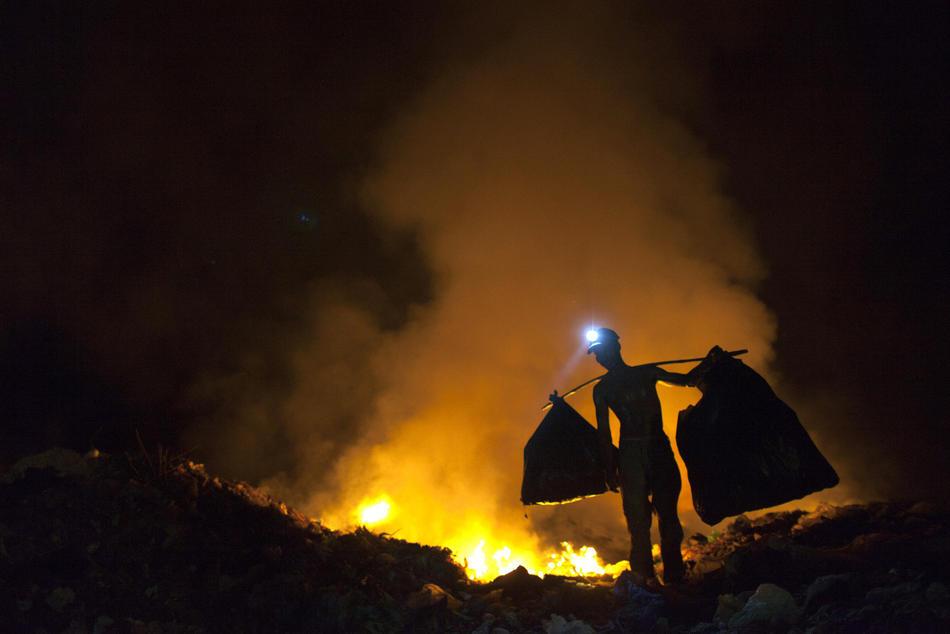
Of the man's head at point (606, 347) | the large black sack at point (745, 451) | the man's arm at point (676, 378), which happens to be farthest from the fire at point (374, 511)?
the large black sack at point (745, 451)

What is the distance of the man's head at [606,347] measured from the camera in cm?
458

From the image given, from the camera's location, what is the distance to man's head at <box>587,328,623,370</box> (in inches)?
180

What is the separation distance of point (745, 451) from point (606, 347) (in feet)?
5.19

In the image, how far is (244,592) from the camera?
3271mm

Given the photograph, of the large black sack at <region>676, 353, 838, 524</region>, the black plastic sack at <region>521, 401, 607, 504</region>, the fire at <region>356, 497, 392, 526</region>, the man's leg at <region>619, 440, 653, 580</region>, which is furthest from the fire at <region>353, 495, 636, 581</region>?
the large black sack at <region>676, 353, 838, 524</region>

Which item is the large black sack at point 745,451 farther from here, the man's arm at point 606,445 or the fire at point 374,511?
the fire at point 374,511

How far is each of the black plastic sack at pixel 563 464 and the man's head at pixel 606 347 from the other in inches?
23.1

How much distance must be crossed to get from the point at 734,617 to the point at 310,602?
2466 mm

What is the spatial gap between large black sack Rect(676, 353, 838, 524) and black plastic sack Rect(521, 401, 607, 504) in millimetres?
840

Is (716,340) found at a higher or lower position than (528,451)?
higher

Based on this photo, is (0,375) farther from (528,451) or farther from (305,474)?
(528,451)

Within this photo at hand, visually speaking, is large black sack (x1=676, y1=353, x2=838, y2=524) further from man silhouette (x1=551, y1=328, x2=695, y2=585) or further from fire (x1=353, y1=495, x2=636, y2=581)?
fire (x1=353, y1=495, x2=636, y2=581)

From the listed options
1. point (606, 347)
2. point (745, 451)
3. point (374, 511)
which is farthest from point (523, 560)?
point (745, 451)

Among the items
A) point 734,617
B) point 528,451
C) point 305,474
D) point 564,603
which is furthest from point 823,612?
point 305,474
